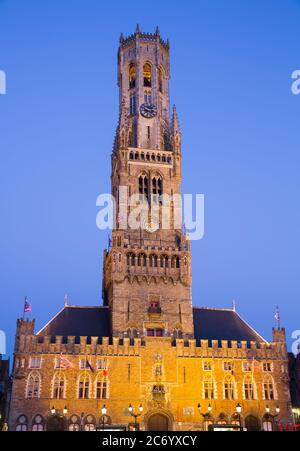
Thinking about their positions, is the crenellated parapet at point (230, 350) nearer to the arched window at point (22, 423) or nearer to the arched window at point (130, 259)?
the arched window at point (130, 259)

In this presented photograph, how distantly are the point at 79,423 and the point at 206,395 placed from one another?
Result: 52.7ft

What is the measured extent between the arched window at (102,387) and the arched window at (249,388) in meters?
17.8

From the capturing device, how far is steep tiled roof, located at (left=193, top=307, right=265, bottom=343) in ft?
240

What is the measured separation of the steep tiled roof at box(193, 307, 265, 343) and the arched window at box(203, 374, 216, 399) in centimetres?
651

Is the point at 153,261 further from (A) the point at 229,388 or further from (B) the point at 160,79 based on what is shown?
(B) the point at 160,79

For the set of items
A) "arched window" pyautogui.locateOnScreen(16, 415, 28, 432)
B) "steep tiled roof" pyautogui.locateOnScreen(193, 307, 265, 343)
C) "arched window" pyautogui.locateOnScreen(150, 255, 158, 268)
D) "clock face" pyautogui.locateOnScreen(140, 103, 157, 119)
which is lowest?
"arched window" pyautogui.locateOnScreen(16, 415, 28, 432)

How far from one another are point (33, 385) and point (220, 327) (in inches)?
1068

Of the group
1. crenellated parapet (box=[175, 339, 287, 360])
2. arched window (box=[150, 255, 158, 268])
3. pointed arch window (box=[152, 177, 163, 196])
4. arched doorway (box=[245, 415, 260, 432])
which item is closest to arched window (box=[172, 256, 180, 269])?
arched window (box=[150, 255, 158, 268])

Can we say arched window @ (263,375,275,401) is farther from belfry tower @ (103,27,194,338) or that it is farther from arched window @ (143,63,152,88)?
arched window @ (143,63,152,88)

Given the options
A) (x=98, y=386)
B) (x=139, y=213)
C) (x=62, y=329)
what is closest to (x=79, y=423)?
(x=98, y=386)

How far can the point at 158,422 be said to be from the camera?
213 feet
